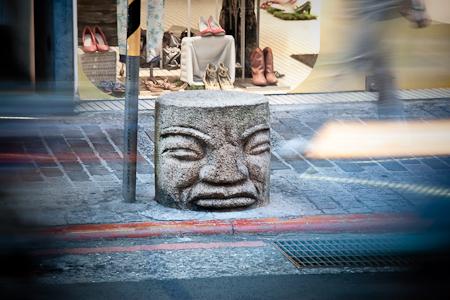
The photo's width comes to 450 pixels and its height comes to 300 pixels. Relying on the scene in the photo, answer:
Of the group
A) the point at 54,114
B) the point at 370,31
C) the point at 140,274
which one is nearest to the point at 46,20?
the point at 54,114

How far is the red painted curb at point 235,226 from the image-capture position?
16.0ft

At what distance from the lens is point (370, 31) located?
247 inches

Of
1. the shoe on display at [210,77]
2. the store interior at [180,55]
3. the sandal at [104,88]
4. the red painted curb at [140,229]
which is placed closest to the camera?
the red painted curb at [140,229]

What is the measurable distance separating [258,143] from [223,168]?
0.43 metres

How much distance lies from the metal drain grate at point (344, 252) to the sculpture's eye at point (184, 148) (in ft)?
3.41

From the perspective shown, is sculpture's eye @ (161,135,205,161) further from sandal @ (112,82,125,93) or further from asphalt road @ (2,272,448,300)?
sandal @ (112,82,125,93)

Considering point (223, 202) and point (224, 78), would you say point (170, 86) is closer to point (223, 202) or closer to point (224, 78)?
point (224, 78)

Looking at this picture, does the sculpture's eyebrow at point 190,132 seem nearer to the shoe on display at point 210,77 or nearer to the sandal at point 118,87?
the sandal at point 118,87

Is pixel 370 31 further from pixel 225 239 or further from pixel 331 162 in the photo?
pixel 225 239

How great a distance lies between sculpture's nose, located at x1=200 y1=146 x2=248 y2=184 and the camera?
5191 millimetres

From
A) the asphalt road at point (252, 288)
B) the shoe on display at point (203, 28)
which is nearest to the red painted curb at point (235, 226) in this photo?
the asphalt road at point (252, 288)

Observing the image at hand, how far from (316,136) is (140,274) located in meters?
4.28

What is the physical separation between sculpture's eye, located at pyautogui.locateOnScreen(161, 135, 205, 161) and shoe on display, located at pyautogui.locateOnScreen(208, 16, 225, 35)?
468cm

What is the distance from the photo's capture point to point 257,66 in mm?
9953
